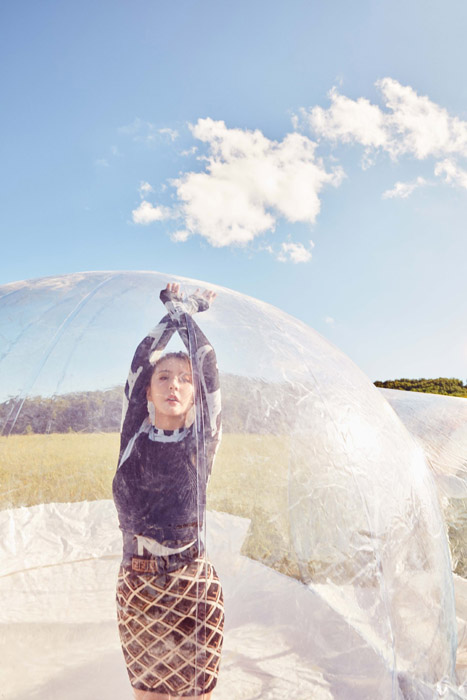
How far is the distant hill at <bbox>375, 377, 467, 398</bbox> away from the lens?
33.9ft

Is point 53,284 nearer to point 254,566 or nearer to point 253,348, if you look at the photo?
point 253,348

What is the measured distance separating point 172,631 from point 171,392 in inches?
35.4

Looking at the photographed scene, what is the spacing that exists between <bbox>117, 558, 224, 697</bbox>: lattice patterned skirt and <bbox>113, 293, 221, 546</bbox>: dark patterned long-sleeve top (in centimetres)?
16

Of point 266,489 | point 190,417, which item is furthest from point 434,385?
point 190,417

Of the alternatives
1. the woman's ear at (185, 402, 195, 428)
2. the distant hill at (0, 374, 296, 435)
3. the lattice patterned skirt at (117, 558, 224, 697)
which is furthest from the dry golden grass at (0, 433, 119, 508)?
the lattice patterned skirt at (117, 558, 224, 697)

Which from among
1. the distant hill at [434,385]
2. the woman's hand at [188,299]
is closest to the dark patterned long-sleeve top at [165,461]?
the woman's hand at [188,299]

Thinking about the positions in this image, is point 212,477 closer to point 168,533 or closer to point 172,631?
point 168,533

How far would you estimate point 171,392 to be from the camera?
2148 millimetres

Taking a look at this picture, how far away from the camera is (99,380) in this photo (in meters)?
2.58

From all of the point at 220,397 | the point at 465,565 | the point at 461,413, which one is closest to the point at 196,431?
the point at 220,397

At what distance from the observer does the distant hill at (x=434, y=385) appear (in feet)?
33.9

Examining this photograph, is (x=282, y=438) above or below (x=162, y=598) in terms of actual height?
above

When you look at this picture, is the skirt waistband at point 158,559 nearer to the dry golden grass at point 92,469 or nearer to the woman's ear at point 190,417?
Answer: the woman's ear at point 190,417

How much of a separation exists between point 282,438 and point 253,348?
462 millimetres
